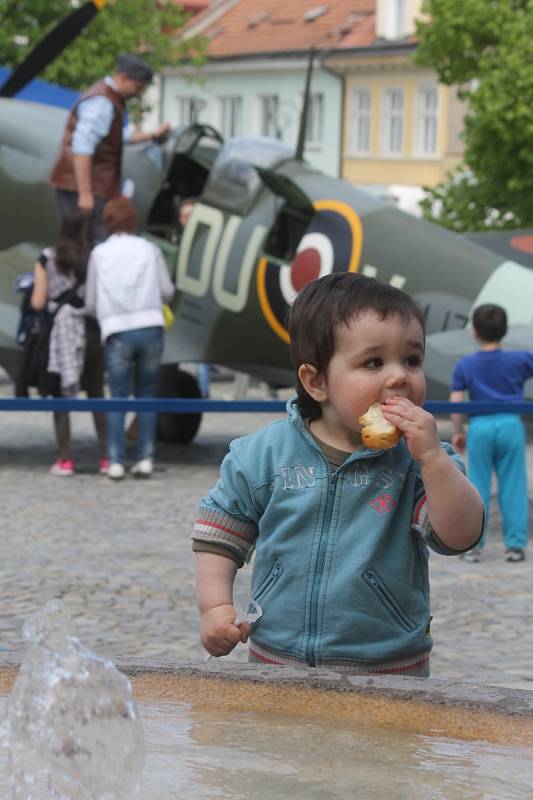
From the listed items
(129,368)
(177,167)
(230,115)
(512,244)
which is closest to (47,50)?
(177,167)

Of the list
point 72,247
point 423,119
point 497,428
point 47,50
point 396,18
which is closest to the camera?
point 497,428

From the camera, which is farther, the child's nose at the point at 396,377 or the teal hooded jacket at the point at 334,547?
the teal hooded jacket at the point at 334,547

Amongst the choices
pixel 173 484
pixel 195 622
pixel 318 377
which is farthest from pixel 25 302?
pixel 318 377

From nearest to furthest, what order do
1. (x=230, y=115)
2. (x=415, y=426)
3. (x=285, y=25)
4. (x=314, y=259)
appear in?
1. (x=415, y=426)
2. (x=314, y=259)
3. (x=285, y=25)
4. (x=230, y=115)

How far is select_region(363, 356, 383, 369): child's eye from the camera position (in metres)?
3.03

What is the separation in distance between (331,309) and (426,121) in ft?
166

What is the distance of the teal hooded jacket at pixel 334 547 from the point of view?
3.11m

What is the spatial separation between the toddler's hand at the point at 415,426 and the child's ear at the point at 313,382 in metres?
0.23

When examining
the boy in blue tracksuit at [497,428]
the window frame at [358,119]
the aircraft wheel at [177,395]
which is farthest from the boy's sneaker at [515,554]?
the window frame at [358,119]

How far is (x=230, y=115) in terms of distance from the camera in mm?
59219

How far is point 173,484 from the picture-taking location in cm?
1134

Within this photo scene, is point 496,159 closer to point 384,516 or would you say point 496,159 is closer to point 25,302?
point 25,302

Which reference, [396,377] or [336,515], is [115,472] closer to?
[336,515]

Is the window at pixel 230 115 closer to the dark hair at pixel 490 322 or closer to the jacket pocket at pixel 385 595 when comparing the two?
the dark hair at pixel 490 322
